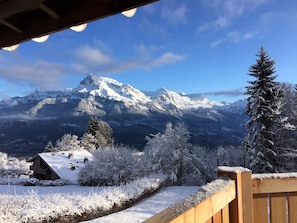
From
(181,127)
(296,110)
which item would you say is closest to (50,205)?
(181,127)

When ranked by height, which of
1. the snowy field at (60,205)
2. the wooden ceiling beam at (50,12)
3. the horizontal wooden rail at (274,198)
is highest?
the wooden ceiling beam at (50,12)

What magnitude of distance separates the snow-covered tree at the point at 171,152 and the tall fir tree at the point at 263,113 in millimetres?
4233

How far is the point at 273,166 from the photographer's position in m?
14.3

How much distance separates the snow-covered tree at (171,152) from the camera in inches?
687

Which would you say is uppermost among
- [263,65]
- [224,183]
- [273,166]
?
[263,65]

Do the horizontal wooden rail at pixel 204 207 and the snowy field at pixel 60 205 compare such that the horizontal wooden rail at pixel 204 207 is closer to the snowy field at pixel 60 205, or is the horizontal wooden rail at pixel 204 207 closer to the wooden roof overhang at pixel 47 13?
the wooden roof overhang at pixel 47 13

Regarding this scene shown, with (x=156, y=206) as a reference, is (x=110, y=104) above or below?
above

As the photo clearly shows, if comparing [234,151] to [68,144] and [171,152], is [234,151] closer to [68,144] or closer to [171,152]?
[171,152]

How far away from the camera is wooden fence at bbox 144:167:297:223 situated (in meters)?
1.34

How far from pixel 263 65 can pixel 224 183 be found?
47.8 ft

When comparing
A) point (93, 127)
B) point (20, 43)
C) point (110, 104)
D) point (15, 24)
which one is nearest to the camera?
point (15, 24)

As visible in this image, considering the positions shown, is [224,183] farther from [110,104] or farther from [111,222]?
[110,104]

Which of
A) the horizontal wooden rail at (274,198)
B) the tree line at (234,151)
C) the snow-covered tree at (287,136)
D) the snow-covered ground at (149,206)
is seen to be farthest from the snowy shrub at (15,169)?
the horizontal wooden rail at (274,198)

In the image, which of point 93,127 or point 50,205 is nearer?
point 50,205
